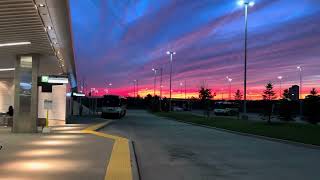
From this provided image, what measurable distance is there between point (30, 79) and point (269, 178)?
18359 mm

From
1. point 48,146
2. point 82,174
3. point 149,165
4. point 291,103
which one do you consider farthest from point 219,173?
point 291,103

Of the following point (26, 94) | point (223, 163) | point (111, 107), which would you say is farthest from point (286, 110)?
point (111, 107)

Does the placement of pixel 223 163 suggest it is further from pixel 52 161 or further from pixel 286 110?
pixel 286 110

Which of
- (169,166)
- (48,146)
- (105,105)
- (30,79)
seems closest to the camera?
(169,166)

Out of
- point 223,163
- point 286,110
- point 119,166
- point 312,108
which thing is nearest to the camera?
point 119,166

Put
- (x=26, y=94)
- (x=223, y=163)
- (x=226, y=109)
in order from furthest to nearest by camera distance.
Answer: (x=226, y=109) → (x=26, y=94) → (x=223, y=163)

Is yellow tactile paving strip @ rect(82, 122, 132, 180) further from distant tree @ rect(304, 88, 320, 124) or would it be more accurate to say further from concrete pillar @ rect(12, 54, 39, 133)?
distant tree @ rect(304, 88, 320, 124)

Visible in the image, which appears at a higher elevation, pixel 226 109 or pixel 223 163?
pixel 226 109

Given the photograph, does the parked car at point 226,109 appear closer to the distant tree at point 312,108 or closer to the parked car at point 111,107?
the parked car at point 111,107

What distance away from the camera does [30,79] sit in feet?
89.7

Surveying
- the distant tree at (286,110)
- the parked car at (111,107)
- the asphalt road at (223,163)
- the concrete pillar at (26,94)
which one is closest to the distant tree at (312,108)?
the distant tree at (286,110)

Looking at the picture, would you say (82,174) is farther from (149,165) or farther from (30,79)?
(30,79)

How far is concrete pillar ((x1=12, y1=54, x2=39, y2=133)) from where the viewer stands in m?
27.3

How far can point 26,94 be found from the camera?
89.9 feet
